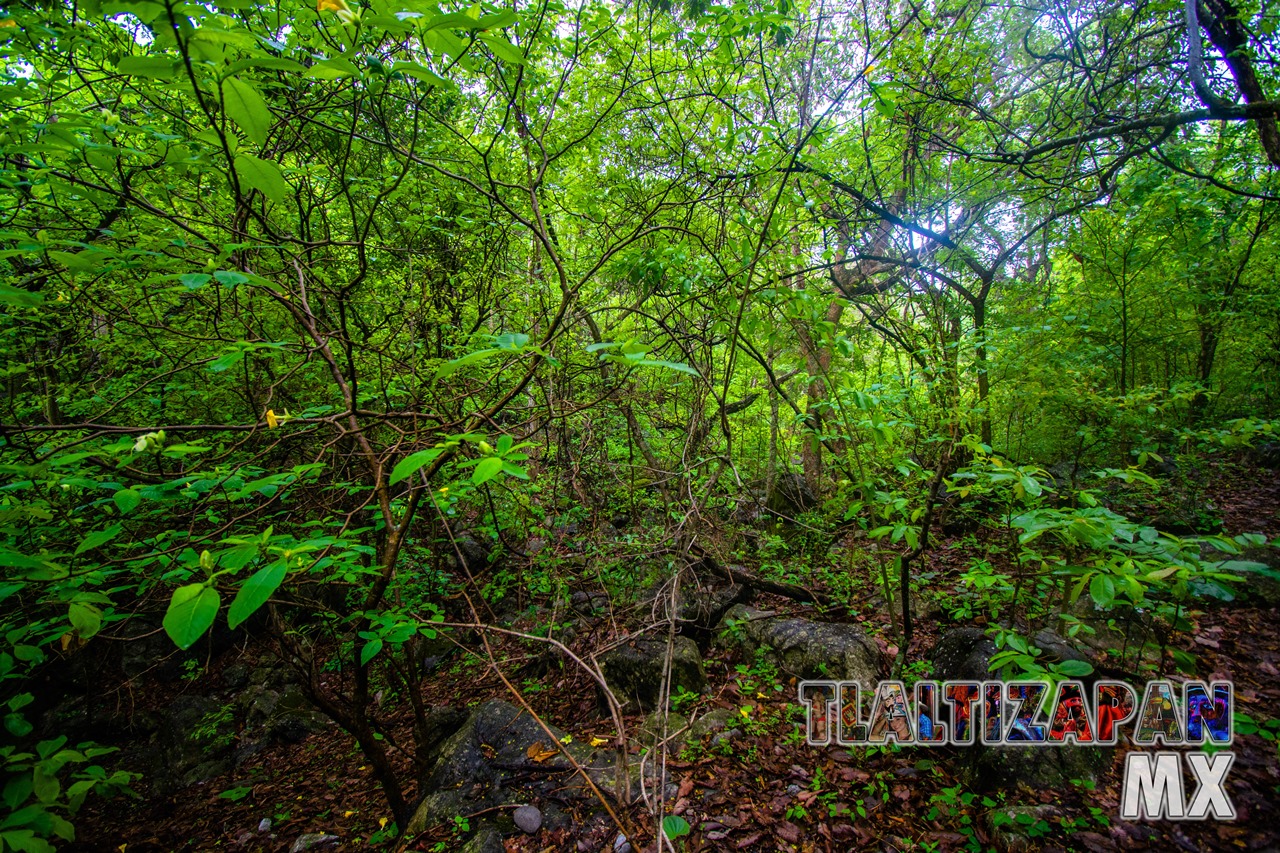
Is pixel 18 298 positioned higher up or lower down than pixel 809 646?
higher up

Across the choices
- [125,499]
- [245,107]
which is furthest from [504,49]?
[125,499]

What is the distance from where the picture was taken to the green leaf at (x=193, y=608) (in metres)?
0.93

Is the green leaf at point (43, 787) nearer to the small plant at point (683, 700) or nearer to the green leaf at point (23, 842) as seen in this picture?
the green leaf at point (23, 842)

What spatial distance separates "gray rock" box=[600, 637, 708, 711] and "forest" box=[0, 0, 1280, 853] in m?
0.05

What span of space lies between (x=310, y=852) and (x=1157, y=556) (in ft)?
17.3

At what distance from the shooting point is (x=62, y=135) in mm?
1475

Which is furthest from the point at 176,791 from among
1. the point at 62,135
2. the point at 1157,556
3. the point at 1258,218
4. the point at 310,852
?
the point at 1258,218

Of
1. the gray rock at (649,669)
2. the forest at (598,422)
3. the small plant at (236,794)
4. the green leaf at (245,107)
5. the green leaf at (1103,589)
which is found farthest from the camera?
the small plant at (236,794)

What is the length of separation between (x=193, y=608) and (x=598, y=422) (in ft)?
11.8

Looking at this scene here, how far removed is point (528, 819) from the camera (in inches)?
112

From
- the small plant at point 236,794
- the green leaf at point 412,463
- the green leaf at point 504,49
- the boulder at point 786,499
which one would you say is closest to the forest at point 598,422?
the green leaf at point 504,49

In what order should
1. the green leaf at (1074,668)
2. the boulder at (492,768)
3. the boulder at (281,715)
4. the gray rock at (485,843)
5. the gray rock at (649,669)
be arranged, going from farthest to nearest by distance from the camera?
the boulder at (281,715) < the gray rock at (649,669) < the boulder at (492,768) < the gray rock at (485,843) < the green leaf at (1074,668)

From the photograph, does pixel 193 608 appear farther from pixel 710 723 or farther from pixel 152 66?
pixel 710 723

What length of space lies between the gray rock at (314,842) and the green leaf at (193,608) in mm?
3623
